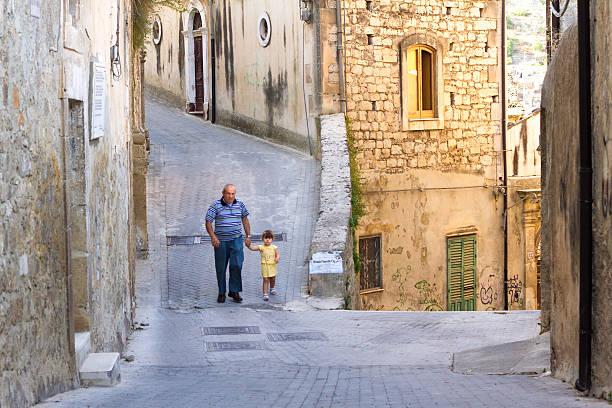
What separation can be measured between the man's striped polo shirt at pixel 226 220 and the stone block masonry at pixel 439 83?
247 inches

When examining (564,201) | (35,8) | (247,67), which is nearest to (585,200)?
(564,201)

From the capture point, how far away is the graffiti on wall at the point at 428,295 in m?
19.0

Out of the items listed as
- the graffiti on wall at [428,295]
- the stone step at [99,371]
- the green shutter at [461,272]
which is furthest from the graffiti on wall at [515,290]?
the stone step at [99,371]

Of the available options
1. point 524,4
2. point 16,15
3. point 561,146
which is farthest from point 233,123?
point 524,4

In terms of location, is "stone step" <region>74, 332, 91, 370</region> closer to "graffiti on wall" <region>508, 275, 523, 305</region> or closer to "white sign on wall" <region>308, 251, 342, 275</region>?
"white sign on wall" <region>308, 251, 342, 275</region>

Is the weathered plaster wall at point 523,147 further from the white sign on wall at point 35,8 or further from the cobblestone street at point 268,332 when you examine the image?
the white sign on wall at point 35,8

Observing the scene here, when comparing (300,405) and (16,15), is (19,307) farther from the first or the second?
(300,405)

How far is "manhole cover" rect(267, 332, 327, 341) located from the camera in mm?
10539

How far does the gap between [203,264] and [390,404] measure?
7690mm

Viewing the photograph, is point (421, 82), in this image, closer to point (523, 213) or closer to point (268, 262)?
point (523, 213)

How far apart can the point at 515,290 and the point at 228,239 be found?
10.0 m

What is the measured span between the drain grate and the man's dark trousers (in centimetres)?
207

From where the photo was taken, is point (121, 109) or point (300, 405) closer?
point (300, 405)

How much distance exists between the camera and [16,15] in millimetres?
5164
